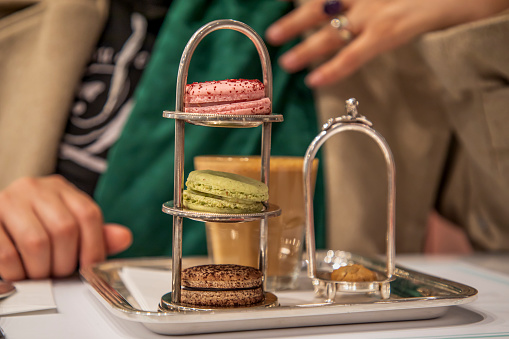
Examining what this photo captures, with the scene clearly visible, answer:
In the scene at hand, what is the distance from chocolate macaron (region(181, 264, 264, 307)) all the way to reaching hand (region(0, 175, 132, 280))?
20 centimetres

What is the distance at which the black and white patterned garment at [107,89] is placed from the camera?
2.74 ft

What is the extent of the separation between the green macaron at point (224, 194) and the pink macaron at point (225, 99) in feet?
0.15

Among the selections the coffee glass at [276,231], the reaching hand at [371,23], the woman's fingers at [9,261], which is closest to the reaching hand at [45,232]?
the woman's fingers at [9,261]

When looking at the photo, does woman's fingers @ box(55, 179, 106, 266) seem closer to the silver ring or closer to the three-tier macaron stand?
the three-tier macaron stand

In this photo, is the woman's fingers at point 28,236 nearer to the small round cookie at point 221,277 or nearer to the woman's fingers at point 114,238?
the woman's fingers at point 114,238

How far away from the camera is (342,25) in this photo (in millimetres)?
748

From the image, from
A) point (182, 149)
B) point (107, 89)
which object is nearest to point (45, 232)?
point (182, 149)

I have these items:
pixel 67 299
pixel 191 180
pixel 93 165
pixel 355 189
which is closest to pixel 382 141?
pixel 191 180

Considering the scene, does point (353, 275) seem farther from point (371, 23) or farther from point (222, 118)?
point (371, 23)

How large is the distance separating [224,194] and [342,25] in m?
0.46

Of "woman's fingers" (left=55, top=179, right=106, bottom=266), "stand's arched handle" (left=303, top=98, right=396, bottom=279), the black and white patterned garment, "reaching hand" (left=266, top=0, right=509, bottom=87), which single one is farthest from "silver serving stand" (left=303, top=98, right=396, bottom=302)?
the black and white patterned garment

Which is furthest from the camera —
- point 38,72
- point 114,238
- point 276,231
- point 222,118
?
point 38,72

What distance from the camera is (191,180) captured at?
14.9 inches

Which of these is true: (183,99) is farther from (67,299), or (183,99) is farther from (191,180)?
(67,299)
